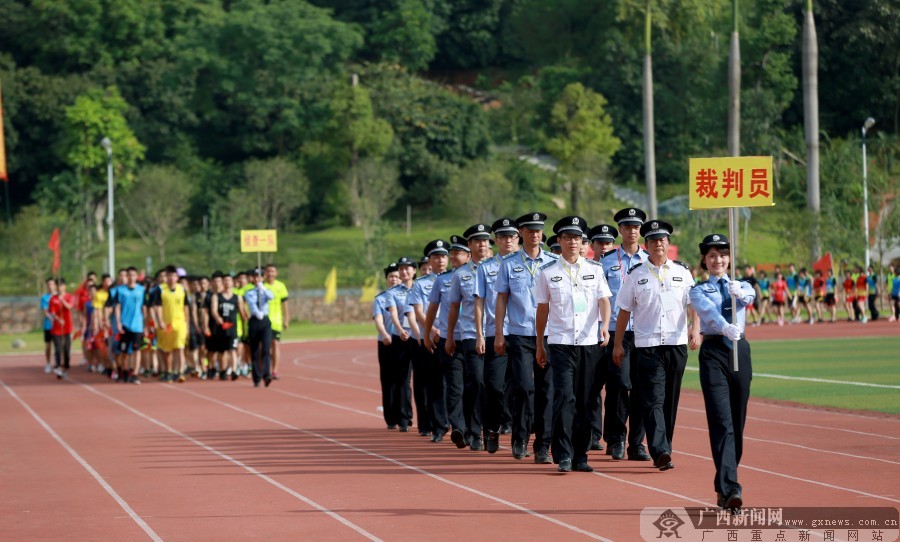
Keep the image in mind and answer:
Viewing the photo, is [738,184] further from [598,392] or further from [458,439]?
[458,439]

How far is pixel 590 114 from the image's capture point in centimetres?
8388

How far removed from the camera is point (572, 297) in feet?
42.0

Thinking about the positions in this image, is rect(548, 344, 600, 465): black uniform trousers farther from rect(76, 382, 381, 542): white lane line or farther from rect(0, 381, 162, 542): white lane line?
rect(0, 381, 162, 542): white lane line

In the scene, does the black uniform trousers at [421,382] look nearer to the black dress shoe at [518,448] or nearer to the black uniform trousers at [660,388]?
the black dress shoe at [518,448]

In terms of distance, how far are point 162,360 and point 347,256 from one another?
4267 cm

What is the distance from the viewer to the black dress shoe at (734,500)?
984 centimetres

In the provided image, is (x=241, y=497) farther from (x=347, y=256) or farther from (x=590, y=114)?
(x=590, y=114)

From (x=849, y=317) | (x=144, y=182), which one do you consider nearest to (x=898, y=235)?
(x=849, y=317)

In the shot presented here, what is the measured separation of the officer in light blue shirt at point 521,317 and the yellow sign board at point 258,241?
17.3 meters

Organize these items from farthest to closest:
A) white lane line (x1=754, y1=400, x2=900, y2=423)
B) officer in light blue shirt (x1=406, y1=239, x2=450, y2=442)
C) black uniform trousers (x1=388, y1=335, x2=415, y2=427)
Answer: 1. black uniform trousers (x1=388, y1=335, x2=415, y2=427)
2. white lane line (x1=754, y1=400, x2=900, y2=423)
3. officer in light blue shirt (x1=406, y1=239, x2=450, y2=442)

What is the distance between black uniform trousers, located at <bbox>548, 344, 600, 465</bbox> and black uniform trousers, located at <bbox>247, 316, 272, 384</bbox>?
12564 mm

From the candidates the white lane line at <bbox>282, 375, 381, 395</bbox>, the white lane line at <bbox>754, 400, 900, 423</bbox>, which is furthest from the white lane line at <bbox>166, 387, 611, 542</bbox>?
the white lane line at <bbox>754, 400, 900, 423</bbox>

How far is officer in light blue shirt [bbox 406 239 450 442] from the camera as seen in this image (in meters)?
15.8

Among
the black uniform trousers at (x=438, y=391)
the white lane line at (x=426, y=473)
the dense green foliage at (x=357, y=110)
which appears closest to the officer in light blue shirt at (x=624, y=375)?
the white lane line at (x=426, y=473)
